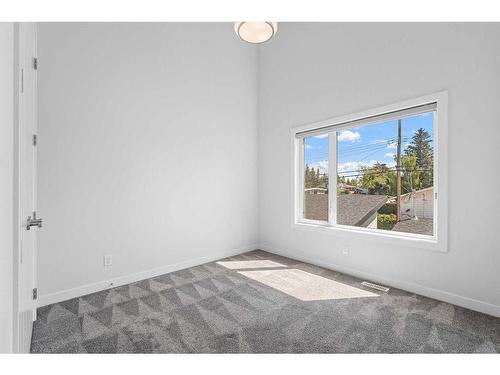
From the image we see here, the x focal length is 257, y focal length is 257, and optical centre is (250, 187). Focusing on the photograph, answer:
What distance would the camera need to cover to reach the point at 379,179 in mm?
3055

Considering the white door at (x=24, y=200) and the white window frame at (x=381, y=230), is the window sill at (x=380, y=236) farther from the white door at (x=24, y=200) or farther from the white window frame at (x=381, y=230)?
the white door at (x=24, y=200)

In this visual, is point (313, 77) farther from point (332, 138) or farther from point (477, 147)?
point (477, 147)

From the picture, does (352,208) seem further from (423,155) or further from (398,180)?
(423,155)

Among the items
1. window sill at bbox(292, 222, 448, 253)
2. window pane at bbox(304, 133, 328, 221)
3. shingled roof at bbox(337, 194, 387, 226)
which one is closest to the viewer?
window sill at bbox(292, 222, 448, 253)

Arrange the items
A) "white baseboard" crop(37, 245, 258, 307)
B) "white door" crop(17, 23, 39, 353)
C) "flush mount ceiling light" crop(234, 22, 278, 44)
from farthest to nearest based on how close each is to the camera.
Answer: "white baseboard" crop(37, 245, 258, 307) → "flush mount ceiling light" crop(234, 22, 278, 44) → "white door" crop(17, 23, 39, 353)

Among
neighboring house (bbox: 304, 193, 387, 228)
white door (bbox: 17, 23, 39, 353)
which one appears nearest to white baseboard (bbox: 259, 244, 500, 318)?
neighboring house (bbox: 304, 193, 387, 228)

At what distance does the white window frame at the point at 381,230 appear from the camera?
2.40 meters

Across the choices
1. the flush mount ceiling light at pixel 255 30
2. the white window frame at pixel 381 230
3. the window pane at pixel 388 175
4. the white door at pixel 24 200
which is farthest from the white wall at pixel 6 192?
the window pane at pixel 388 175

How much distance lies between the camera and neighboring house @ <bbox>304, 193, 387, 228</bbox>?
308cm

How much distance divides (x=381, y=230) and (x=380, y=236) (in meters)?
0.15

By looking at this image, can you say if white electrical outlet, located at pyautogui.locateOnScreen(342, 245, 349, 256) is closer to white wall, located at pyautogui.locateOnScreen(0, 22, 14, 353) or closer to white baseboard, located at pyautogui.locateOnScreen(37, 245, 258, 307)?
white baseboard, located at pyautogui.locateOnScreen(37, 245, 258, 307)

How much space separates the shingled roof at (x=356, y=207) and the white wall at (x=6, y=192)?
125 inches

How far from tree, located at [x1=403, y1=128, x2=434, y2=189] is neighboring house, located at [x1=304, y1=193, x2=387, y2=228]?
1.51ft

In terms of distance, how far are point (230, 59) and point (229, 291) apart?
3184 millimetres
